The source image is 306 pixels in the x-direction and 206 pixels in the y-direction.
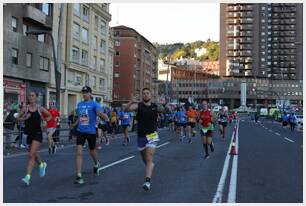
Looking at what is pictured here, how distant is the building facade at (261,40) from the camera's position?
457 feet

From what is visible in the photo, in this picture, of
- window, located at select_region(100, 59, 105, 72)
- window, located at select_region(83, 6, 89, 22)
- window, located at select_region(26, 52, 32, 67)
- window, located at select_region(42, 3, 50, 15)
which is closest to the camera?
window, located at select_region(26, 52, 32, 67)

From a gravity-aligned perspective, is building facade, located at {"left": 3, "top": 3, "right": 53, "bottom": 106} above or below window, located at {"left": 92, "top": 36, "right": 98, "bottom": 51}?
below

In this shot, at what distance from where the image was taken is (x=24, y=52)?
38000 mm

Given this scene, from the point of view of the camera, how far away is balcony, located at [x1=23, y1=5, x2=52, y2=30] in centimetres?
3816

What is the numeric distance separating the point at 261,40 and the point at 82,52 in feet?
314

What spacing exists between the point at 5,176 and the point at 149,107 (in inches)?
141

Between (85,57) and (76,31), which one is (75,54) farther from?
(85,57)

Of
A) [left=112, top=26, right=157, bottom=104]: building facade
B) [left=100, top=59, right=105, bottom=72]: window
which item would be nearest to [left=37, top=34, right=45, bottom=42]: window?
[left=100, top=59, right=105, bottom=72]: window

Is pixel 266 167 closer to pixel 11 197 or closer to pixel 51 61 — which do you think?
pixel 11 197

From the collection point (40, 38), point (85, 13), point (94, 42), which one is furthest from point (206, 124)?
point (94, 42)

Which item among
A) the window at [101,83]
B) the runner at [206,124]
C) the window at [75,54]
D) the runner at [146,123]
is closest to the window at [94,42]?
the window at [101,83]

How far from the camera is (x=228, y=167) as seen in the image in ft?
39.1

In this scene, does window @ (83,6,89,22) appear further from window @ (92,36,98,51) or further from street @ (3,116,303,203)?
street @ (3,116,303,203)

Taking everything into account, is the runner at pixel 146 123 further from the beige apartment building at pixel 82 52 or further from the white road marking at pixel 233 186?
the beige apartment building at pixel 82 52
